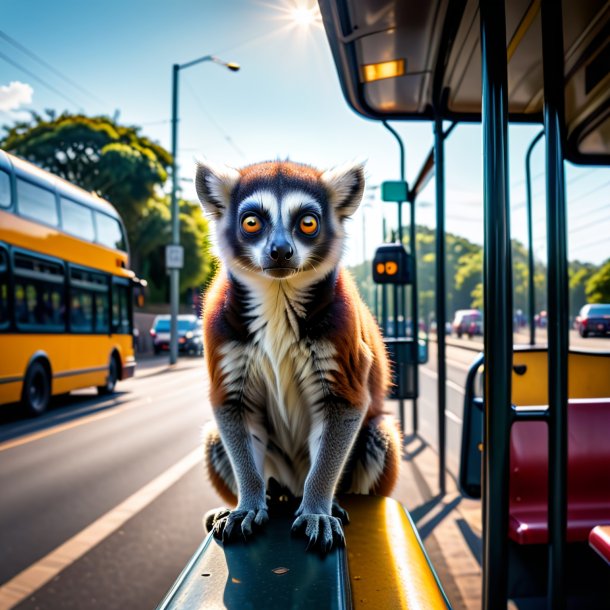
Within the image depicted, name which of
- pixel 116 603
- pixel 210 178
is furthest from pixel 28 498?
pixel 210 178

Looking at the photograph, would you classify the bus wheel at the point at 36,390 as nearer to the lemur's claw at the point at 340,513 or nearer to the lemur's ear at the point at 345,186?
the lemur's claw at the point at 340,513

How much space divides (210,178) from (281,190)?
180mm

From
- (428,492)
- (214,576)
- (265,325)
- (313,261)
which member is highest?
(313,261)

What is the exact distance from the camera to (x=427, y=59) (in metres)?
2.53

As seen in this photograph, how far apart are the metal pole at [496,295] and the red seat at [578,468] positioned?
4.08 ft

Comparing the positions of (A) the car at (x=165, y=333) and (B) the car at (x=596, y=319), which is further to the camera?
(A) the car at (x=165, y=333)

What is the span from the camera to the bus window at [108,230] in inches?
89.8

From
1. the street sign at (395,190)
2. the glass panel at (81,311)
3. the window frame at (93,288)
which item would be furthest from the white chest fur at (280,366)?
the street sign at (395,190)

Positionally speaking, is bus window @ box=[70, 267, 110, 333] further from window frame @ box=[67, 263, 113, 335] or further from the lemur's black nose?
the lemur's black nose

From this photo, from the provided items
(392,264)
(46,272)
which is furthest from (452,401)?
(46,272)

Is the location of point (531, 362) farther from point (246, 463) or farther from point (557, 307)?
point (246, 463)

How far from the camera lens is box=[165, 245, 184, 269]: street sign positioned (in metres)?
2.07

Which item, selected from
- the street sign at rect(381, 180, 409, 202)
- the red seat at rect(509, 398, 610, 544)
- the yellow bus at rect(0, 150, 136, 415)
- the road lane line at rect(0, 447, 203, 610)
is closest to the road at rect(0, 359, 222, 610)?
the road lane line at rect(0, 447, 203, 610)

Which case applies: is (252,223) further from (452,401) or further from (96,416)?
(452,401)
